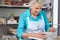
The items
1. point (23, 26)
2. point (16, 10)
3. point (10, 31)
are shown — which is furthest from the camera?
point (16, 10)

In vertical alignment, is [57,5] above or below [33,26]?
above

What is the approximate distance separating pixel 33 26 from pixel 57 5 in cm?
117

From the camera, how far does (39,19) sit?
1618 mm

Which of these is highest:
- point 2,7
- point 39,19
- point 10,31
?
point 2,7

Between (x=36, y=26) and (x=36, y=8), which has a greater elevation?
(x=36, y=8)

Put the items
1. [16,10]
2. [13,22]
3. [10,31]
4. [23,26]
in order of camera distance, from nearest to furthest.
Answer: [23,26]
[10,31]
[13,22]
[16,10]

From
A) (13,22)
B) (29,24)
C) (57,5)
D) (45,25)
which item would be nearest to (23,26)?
(29,24)

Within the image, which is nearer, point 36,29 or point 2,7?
point 36,29

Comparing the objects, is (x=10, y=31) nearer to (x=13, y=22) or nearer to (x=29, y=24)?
(x=13, y=22)

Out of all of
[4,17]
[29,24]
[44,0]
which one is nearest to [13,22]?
[4,17]

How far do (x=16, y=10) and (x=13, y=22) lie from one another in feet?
0.98

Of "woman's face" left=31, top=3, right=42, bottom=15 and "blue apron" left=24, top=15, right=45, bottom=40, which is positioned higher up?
"woman's face" left=31, top=3, right=42, bottom=15

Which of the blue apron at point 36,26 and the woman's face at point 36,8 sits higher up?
the woman's face at point 36,8

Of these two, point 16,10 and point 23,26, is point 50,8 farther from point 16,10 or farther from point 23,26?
point 23,26
